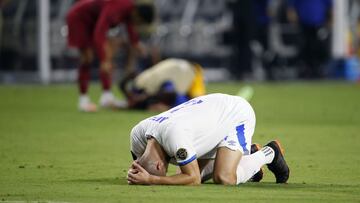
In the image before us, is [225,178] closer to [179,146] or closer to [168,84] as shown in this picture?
[179,146]

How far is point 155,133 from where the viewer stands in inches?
349

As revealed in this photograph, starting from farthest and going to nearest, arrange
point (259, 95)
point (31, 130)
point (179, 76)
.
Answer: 1. point (259, 95)
2. point (179, 76)
3. point (31, 130)

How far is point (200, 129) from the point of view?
8938 mm

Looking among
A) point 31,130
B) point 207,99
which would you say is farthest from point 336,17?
point 207,99

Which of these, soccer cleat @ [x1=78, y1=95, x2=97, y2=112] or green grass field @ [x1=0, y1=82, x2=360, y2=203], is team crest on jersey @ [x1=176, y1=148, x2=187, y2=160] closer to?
green grass field @ [x1=0, y1=82, x2=360, y2=203]

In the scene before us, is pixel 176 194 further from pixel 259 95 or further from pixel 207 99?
pixel 259 95

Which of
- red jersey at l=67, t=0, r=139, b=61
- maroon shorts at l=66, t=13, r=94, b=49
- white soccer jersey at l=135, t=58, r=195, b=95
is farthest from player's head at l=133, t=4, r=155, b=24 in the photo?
maroon shorts at l=66, t=13, r=94, b=49

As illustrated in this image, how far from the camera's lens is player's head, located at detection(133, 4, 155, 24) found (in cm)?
1645

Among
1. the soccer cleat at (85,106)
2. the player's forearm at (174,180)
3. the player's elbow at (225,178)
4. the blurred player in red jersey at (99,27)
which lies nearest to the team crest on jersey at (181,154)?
the player's forearm at (174,180)

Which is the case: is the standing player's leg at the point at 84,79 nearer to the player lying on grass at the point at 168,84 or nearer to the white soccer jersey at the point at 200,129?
the player lying on grass at the point at 168,84

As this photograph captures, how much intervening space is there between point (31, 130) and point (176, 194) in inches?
257

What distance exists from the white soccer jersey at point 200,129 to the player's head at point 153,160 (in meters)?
0.05

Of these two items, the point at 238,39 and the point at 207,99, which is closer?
the point at 207,99

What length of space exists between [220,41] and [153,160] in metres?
17.2
